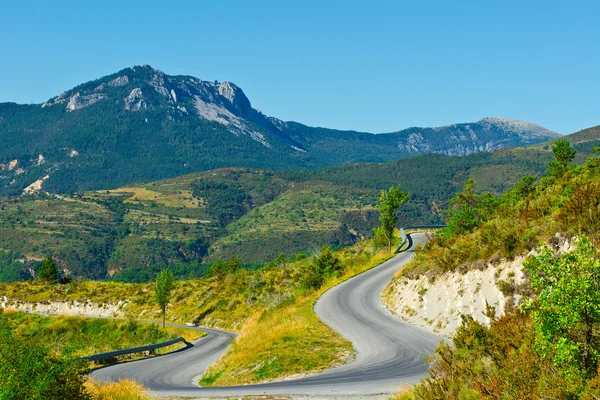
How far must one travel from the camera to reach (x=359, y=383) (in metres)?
16.2

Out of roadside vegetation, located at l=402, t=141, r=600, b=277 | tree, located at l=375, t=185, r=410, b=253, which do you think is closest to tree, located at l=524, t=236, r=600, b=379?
roadside vegetation, located at l=402, t=141, r=600, b=277

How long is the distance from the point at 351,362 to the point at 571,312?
13683 millimetres

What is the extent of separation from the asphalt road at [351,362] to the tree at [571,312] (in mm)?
7600

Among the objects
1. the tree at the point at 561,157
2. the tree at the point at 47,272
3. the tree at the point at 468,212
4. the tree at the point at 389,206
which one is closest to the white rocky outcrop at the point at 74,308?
the tree at the point at 47,272

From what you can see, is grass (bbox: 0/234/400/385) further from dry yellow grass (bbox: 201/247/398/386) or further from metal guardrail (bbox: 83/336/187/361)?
metal guardrail (bbox: 83/336/187/361)

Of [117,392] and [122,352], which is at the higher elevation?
[117,392]

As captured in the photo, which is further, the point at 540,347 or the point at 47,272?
the point at 47,272

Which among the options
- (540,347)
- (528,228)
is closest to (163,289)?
(528,228)

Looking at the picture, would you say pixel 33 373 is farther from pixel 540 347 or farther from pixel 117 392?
pixel 540 347

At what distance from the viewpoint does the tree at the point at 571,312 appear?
7488 millimetres

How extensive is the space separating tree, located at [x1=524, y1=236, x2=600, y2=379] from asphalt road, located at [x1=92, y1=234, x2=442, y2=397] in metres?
7.60

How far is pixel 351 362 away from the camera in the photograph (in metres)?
20.2

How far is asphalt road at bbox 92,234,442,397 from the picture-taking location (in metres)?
16.4

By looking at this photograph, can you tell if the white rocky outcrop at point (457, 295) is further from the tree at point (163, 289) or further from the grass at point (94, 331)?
the tree at point (163, 289)
